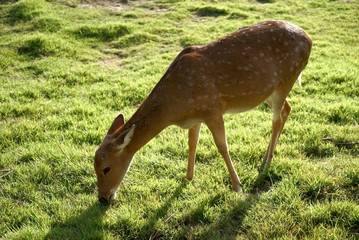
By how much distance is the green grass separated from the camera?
3584mm

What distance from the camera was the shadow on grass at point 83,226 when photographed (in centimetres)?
349

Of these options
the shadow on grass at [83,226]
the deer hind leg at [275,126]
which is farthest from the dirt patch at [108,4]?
the shadow on grass at [83,226]

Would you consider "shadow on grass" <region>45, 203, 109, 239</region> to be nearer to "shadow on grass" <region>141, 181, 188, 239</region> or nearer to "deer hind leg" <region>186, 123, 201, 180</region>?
"shadow on grass" <region>141, 181, 188, 239</region>

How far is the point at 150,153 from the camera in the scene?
196 inches

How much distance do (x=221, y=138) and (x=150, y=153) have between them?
1.33 meters

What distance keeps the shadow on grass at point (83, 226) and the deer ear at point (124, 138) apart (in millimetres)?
794

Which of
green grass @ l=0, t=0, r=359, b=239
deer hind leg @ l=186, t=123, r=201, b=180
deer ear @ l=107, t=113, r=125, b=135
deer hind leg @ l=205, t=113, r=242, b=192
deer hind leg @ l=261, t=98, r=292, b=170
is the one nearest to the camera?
green grass @ l=0, t=0, r=359, b=239

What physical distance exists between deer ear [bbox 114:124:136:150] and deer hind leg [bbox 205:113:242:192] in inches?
36.8

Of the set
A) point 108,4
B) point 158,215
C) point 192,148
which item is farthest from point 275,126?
point 108,4

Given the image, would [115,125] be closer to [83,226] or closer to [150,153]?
[150,153]

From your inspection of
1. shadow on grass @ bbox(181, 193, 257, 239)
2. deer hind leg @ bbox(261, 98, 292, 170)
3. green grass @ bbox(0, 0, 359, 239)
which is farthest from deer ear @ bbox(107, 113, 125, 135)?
deer hind leg @ bbox(261, 98, 292, 170)

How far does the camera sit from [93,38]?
398 inches

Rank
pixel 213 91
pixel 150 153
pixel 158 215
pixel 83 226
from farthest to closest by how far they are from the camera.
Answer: pixel 150 153 < pixel 213 91 < pixel 158 215 < pixel 83 226

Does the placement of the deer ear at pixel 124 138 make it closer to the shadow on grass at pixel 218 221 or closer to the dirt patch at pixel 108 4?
the shadow on grass at pixel 218 221
